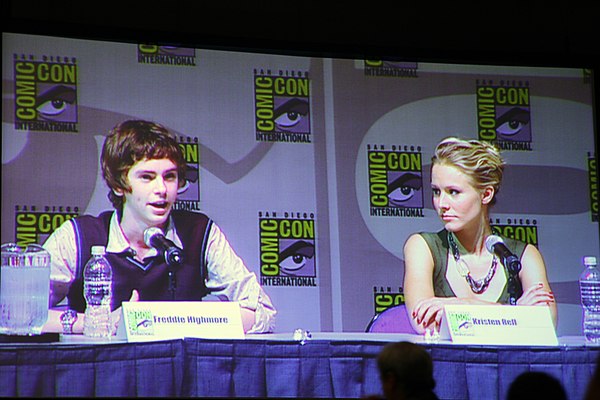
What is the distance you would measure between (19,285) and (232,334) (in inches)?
34.9

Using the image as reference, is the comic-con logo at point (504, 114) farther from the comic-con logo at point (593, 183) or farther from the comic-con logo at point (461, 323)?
the comic-con logo at point (461, 323)

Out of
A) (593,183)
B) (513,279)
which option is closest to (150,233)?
(513,279)

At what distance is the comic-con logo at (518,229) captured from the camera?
5035 mm

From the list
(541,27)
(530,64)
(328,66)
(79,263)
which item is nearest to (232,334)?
(79,263)

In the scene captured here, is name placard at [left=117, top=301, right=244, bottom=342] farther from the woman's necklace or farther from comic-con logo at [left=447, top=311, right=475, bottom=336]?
the woman's necklace

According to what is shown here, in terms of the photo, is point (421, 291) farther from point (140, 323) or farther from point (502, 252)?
point (140, 323)

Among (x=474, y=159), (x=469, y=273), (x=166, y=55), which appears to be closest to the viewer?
(x=166, y=55)

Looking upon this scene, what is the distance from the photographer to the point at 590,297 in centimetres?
498

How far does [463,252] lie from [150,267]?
1493mm

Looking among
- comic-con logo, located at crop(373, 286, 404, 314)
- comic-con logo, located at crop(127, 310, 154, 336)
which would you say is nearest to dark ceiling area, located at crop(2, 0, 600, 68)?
comic-con logo, located at crop(373, 286, 404, 314)

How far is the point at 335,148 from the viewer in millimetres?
4852

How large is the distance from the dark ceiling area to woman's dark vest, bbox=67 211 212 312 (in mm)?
815

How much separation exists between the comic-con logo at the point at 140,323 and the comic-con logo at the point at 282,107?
41.0 inches

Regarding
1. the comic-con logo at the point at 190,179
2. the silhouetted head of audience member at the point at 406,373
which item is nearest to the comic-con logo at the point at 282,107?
the comic-con logo at the point at 190,179
